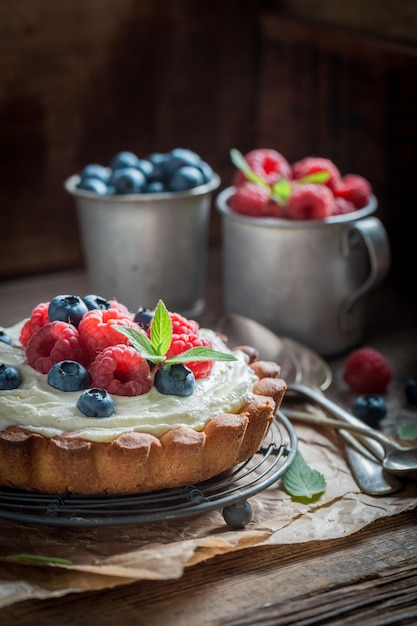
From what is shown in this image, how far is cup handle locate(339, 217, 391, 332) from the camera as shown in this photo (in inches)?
86.0

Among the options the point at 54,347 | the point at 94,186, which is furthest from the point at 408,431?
the point at 94,186

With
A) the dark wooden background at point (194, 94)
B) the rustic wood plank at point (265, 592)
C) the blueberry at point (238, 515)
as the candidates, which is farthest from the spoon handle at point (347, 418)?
the dark wooden background at point (194, 94)

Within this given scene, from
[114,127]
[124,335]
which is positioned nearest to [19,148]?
[114,127]

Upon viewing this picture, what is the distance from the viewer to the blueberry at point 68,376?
1530 mm

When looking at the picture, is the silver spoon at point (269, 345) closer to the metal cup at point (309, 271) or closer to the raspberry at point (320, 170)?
the metal cup at point (309, 271)

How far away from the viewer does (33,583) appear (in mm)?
1372

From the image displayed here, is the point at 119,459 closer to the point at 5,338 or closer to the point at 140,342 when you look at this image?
the point at 140,342

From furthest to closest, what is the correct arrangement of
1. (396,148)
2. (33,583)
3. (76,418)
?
1. (396,148)
2. (76,418)
3. (33,583)

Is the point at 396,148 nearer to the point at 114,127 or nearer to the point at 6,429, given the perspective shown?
the point at 114,127

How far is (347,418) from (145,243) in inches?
30.5

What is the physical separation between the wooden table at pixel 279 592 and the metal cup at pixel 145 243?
103cm

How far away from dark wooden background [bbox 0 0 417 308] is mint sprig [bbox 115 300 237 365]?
124 centimetres

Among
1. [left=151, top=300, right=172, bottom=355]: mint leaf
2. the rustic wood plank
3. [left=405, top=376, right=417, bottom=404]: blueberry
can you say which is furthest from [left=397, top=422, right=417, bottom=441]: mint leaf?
[left=151, top=300, right=172, bottom=355]: mint leaf

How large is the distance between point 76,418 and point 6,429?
0.39 ft
